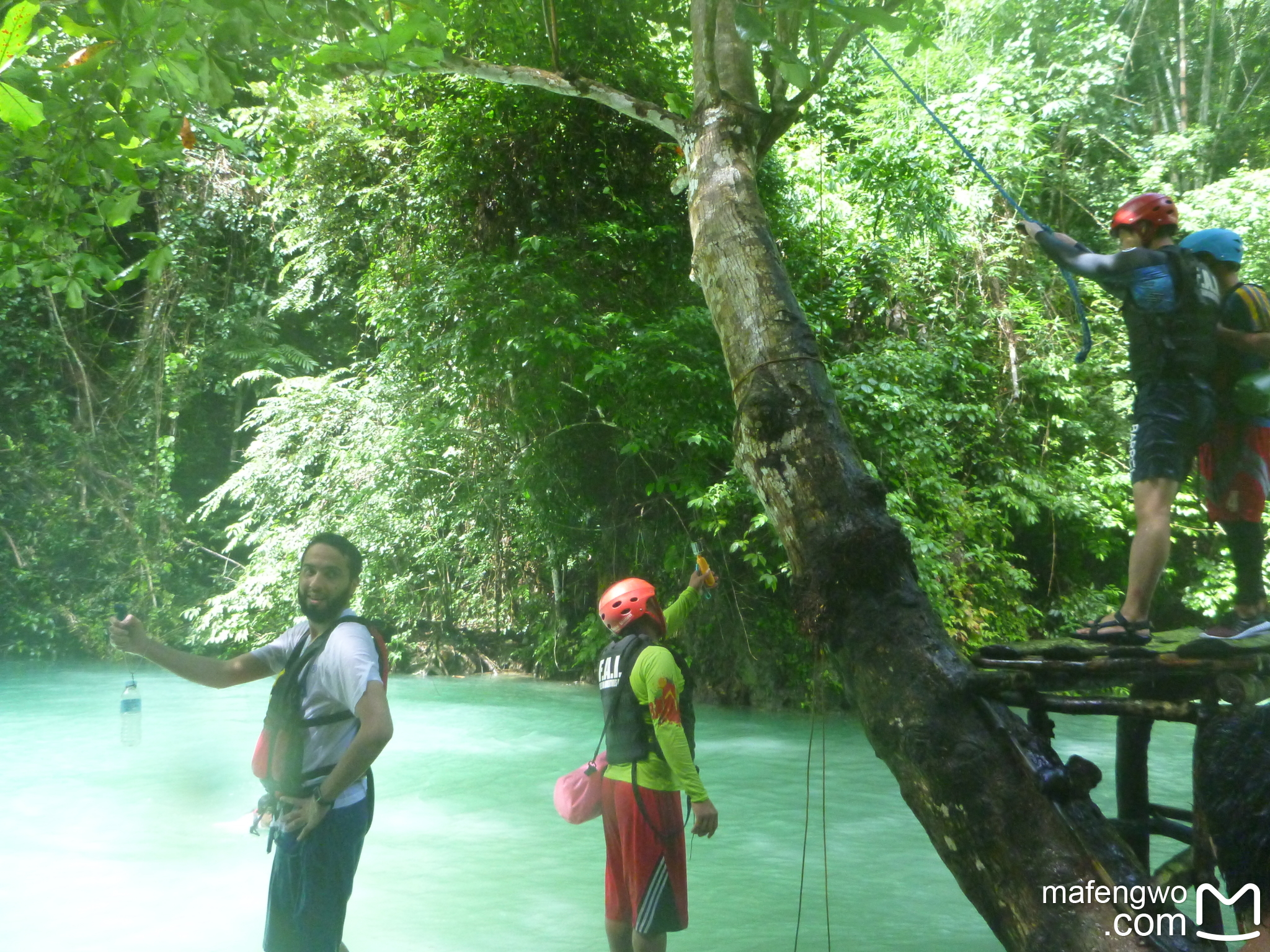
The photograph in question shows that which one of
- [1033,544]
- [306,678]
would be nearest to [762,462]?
[306,678]

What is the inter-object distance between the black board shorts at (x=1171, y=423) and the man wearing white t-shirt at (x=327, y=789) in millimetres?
2263

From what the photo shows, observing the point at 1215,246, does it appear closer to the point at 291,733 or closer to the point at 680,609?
the point at 680,609

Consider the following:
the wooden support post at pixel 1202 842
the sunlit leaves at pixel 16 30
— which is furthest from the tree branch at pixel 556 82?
the wooden support post at pixel 1202 842

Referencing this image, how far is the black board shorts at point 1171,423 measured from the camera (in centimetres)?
298

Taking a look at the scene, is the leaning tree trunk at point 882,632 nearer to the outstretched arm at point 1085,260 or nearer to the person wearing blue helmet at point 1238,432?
the outstretched arm at point 1085,260

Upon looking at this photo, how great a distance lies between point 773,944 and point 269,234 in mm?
15322

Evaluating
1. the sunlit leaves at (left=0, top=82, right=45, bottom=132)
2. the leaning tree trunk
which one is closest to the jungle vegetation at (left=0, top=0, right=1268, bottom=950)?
the leaning tree trunk

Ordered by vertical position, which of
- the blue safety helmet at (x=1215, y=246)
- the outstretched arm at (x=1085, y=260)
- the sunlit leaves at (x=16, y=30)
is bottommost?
the outstretched arm at (x=1085, y=260)

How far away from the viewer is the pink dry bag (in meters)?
3.92

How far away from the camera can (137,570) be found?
52.1 feet

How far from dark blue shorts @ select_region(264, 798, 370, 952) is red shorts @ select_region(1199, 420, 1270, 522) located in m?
2.75

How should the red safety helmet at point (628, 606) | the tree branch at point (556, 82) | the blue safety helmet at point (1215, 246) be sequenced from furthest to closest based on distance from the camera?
the tree branch at point (556, 82)
the red safety helmet at point (628, 606)
the blue safety helmet at point (1215, 246)
